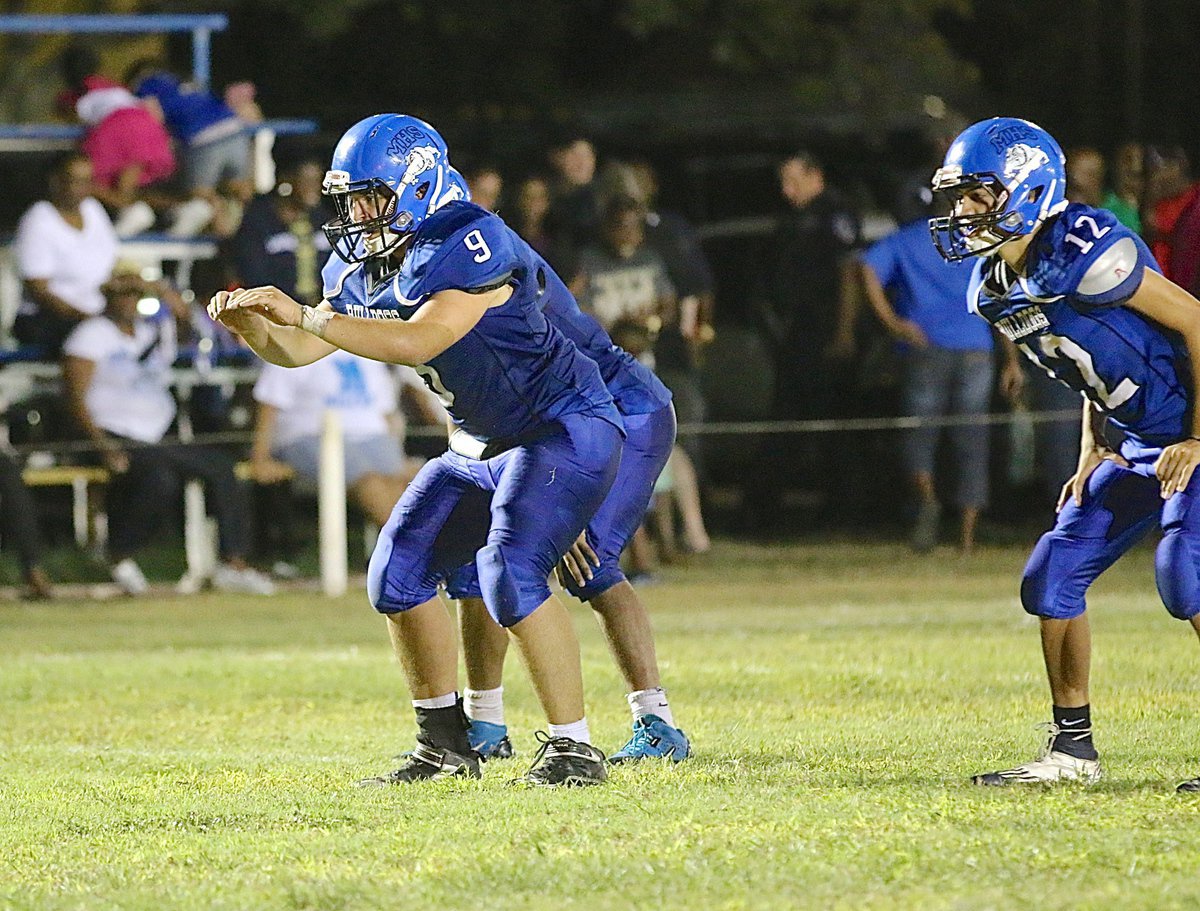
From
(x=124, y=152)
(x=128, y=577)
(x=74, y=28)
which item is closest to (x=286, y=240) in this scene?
(x=124, y=152)

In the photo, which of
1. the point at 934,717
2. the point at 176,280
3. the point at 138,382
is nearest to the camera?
the point at 934,717

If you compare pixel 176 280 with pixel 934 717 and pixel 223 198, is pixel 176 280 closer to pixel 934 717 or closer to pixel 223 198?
pixel 223 198

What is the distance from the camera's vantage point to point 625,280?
1395 centimetres

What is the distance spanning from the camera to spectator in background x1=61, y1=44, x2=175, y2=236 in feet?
46.8

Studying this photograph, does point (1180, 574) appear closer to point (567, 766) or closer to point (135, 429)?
point (567, 766)

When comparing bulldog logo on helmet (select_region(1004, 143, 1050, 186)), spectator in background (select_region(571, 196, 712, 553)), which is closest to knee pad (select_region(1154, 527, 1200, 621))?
bulldog logo on helmet (select_region(1004, 143, 1050, 186))

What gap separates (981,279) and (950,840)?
1.81m

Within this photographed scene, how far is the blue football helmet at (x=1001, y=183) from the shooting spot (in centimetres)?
632

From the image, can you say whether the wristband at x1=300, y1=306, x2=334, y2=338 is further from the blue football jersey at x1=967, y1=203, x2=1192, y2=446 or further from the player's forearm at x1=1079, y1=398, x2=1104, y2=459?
the player's forearm at x1=1079, y1=398, x2=1104, y2=459

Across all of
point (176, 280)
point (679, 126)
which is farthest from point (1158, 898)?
point (679, 126)

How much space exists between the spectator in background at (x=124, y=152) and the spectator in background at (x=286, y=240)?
1003 millimetres

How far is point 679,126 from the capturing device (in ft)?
71.6

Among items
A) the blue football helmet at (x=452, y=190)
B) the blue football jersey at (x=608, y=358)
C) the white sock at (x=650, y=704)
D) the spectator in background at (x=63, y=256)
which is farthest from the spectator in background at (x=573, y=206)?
the blue football helmet at (x=452, y=190)

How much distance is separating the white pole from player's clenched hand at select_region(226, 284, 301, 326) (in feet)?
22.2
